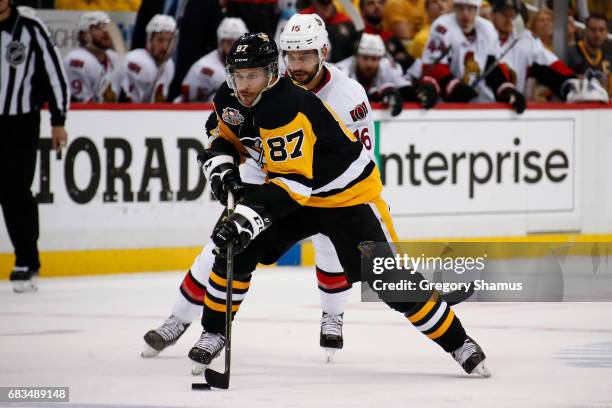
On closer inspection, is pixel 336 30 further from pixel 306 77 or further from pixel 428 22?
pixel 306 77

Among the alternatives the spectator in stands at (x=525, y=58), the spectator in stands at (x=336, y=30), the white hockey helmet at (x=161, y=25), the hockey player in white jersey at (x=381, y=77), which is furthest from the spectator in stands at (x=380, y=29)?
the white hockey helmet at (x=161, y=25)

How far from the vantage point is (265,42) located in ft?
16.4

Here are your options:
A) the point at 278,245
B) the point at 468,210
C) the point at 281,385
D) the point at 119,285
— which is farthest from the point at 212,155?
the point at 468,210

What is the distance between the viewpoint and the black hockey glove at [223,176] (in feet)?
16.9

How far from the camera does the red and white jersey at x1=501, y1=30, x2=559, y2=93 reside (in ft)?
34.3

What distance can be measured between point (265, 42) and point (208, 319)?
1010mm

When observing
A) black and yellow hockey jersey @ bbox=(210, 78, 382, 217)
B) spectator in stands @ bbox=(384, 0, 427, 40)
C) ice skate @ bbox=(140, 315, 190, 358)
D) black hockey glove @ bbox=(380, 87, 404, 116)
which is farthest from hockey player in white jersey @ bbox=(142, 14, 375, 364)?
spectator in stands @ bbox=(384, 0, 427, 40)

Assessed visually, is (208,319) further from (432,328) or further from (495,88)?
(495,88)

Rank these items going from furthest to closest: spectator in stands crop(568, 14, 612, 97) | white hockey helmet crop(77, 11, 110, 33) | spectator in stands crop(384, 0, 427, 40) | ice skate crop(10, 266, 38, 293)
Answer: spectator in stands crop(384, 0, 427, 40) → spectator in stands crop(568, 14, 612, 97) → white hockey helmet crop(77, 11, 110, 33) → ice skate crop(10, 266, 38, 293)

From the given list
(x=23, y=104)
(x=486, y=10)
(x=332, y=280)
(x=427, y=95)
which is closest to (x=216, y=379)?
(x=332, y=280)

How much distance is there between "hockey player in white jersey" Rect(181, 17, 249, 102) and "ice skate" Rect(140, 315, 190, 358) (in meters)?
3.90

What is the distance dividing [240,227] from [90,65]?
480 cm

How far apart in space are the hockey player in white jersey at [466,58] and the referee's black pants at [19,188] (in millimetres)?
3125
